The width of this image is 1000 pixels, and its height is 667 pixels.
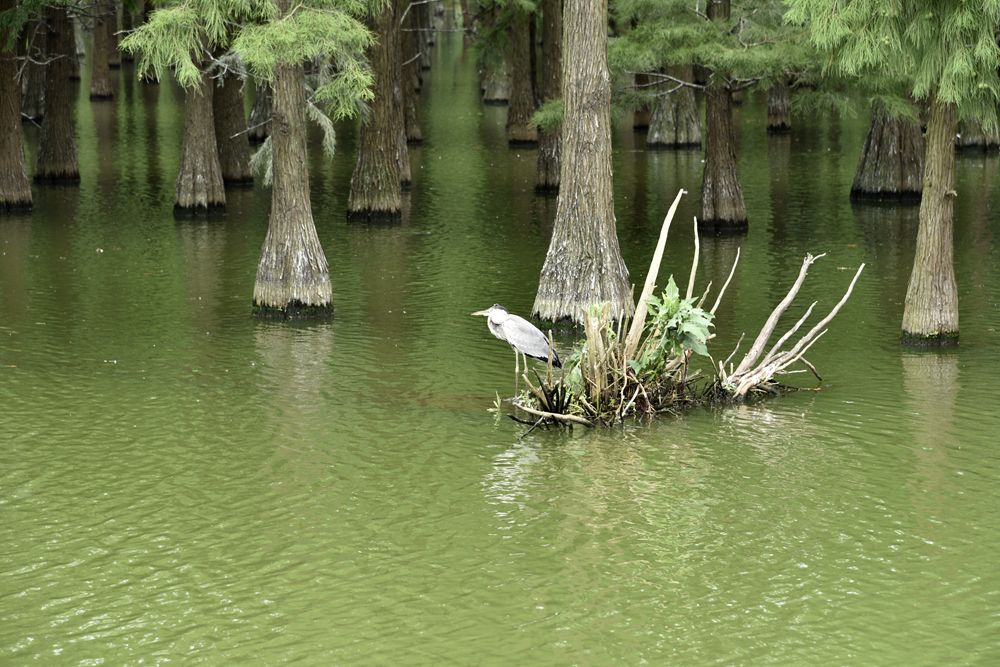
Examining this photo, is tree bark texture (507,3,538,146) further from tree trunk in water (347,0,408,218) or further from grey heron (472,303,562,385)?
grey heron (472,303,562,385)

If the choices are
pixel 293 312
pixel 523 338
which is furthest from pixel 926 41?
pixel 293 312

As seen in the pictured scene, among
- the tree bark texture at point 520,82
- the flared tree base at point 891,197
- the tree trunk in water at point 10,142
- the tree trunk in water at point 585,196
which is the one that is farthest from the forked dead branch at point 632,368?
the tree bark texture at point 520,82

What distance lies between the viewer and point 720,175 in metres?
26.7

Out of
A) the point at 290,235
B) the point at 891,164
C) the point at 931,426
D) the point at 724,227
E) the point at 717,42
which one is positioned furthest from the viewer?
the point at 891,164

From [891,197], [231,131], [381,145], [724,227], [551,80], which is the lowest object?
[724,227]

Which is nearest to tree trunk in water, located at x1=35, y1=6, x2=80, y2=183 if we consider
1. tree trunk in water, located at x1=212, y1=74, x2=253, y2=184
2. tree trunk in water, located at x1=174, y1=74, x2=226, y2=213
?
tree trunk in water, located at x1=212, y1=74, x2=253, y2=184

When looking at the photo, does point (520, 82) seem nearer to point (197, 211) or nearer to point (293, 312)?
point (197, 211)

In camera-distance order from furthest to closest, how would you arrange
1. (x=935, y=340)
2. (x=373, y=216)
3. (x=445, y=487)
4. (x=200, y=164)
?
(x=200, y=164) < (x=373, y=216) < (x=935, y=340) < (x=445, y=487)

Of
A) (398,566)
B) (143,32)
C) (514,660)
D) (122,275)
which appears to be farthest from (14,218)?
(514,660)

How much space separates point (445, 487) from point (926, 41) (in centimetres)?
785

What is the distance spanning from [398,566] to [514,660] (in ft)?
6.24

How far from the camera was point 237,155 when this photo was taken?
33.9 metres

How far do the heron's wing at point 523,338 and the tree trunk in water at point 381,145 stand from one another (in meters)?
12.9

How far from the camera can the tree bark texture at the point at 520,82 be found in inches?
1499
